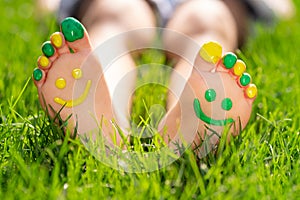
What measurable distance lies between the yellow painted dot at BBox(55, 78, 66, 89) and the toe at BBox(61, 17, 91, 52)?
60 millimetres

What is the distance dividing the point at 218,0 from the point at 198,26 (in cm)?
20

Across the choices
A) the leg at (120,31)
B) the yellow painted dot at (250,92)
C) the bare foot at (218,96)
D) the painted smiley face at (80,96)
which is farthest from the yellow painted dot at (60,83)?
the yellow painted dot at (250,92)

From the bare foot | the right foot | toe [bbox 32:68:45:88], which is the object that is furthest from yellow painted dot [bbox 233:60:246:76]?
toe [bbox 32:68:45:88]

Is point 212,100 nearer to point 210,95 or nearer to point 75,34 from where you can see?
point 210,95

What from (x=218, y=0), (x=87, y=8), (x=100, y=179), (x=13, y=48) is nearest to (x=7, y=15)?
(x=13, y=48)

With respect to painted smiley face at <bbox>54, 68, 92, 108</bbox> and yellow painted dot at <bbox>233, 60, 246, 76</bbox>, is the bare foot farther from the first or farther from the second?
painted smiley face at <bbox>54, 68, 92, 108</bbox>

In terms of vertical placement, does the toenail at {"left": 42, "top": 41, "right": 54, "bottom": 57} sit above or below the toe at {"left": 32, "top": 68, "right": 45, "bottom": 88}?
above

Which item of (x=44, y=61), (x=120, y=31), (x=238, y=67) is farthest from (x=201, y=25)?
(x=44, y=61)

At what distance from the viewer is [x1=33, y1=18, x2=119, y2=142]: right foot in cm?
112

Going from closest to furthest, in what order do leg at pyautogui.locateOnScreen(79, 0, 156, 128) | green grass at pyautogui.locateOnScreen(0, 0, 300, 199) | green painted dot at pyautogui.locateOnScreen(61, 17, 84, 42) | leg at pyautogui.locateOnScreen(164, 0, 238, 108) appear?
green grass at pyautogui.locateOnScreen(0, 0, 300, 199) < green painted dot at pyautogui.locateOnScreen(61, 17, 84, 42) < leg at pyautogui.locateOnScreen(79, 0, 156, 128) < leg at pyautogui.locateOnScreen(164, 0, 238, 108)

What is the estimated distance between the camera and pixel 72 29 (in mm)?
1094

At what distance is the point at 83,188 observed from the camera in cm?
97

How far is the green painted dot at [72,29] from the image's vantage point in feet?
3.57

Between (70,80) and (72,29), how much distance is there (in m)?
0.10
